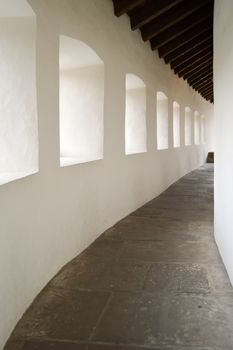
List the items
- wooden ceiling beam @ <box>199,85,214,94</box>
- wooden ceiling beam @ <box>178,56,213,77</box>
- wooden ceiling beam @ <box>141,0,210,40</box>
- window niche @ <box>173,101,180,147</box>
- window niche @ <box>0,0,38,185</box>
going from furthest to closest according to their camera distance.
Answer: wooden ceiling beam @ <box>199,85,214,94</box> < window niche @ <box>173,101,180,147</box> < wooden ceiling beam @ <box>178,56,213,77</box> < wooden ceiling beam @ <box>141,0,210,40</box> < window niche @ <box>0,0,38,185</box>

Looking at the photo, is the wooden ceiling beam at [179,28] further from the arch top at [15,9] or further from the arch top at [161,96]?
the arch top at [15,9]

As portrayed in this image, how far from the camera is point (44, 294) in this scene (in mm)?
2777

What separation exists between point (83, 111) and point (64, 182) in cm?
137

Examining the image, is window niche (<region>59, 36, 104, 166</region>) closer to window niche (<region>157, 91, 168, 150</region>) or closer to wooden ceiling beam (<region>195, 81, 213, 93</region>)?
window niche (<region>157, 91, 168, 150</region>)

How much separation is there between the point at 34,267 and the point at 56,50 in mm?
1729

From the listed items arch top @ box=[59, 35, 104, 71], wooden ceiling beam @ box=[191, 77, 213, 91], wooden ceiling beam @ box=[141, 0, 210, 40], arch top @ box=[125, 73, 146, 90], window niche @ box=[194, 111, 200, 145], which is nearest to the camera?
arch top @ box=[59, 35, 104, 71]

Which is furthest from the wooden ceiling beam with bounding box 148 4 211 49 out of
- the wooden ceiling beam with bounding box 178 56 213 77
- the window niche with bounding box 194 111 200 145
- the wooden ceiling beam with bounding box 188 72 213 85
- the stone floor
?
the window niche with bounding box 194 111 200 145

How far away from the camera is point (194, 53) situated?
824 centimetres

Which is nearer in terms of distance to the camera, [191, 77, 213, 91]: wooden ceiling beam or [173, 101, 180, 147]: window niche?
[173, 101, 180, 147]: window niche

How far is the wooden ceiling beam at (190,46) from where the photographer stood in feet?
24.0

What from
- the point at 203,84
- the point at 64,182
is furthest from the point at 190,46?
the point at 203,84

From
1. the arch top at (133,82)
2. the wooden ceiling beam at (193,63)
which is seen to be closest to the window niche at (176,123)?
the wooden ceiling beam at (193,63)

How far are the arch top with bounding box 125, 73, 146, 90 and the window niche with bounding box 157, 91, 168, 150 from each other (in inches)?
78.6

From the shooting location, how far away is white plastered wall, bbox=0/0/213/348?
7.70 ft
